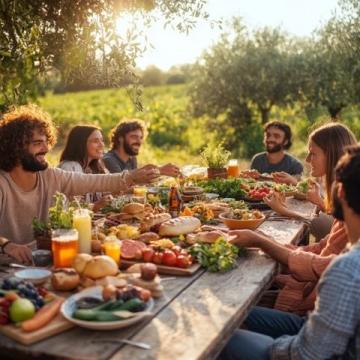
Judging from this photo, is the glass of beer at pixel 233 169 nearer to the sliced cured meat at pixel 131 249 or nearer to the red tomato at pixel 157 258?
the sliced cured meat at pixel 131 249

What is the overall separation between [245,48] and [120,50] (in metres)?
12.9

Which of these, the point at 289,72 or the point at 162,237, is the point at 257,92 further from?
the point at 162,237

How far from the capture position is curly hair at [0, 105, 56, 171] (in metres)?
4.07

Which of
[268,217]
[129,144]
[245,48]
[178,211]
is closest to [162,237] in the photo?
[178,211]

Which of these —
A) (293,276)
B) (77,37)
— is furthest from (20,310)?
(77,37)

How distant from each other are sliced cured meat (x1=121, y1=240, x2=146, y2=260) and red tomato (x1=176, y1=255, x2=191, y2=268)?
24 cm

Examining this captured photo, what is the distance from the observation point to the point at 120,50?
14.3ft

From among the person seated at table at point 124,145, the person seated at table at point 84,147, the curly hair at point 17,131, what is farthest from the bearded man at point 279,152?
the curly hair at point 17,131

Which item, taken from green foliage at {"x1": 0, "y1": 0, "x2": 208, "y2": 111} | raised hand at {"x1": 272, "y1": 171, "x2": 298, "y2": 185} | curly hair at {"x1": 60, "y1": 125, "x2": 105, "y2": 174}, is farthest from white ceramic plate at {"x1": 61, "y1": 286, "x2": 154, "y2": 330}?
raised hand at {"x1": 272, "y1": 171, "x2": 298, "y2": 185}

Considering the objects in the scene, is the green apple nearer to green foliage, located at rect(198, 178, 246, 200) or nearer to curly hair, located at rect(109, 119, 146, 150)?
green foliage, located at rect(198, 178, 246, 200)

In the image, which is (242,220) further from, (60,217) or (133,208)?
(60,217)

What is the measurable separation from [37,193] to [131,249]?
1285 mm

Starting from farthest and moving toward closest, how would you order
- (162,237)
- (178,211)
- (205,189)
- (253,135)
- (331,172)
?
(253,135) → (205,189) → (178,211) → (331,172) → (162,237)

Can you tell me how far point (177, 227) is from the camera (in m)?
3.65
